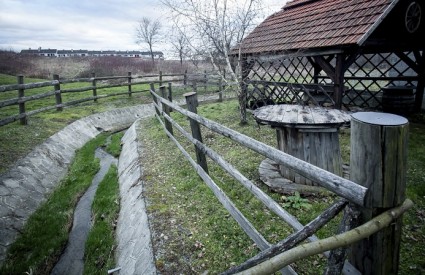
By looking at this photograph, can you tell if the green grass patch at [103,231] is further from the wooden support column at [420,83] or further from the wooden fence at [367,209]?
the wooden support column at [420,83]

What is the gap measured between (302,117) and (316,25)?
21.7 ft

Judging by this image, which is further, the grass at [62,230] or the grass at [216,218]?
the grass at [62,230]

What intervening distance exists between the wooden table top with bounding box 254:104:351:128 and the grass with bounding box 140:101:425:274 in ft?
3.95

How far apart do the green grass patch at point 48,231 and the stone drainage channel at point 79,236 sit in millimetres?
93

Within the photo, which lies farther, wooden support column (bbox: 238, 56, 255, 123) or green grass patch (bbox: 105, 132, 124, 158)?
wooden support column (bbox: 238, 56, 255, 123)

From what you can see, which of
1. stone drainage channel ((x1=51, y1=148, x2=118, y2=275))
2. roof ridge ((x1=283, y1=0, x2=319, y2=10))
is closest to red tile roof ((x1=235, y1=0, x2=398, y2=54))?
roof ridge ((x1=283, y1=0, x2=319, y2=10))

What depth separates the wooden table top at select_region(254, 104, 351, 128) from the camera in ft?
13.7

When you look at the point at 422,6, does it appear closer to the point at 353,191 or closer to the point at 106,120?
the point at 353,191

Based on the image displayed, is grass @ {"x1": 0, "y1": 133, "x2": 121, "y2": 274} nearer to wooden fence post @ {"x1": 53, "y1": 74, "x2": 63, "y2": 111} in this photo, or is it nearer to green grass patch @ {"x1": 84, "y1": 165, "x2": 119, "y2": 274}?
green grass patch @ {"x1": 84, "y1": 165, "x2": 119, "y2": 274}

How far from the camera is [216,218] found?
3.95 metres

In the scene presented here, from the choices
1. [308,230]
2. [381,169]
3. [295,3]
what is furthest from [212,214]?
[295,3]

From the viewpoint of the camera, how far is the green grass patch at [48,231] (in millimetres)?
3996

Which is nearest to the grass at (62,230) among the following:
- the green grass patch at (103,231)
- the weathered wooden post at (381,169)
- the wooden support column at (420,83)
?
the green grass patch at (103,231)

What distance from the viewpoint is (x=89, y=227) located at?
513 centimetres
